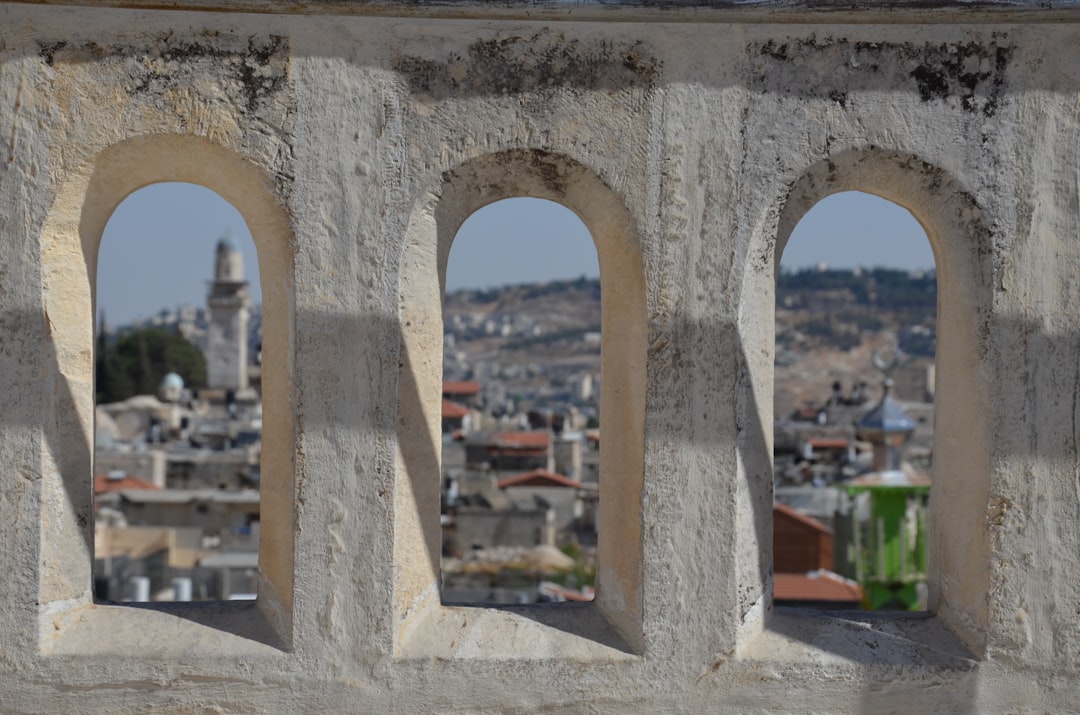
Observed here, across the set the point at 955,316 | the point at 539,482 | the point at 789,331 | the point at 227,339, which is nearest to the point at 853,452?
the point at 539,482

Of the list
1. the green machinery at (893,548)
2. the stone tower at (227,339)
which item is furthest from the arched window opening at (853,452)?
the stone tower at (227,339)

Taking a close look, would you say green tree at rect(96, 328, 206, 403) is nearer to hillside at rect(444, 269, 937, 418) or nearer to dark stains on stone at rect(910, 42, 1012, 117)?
hillside at rect(444, 269, 937, 418)

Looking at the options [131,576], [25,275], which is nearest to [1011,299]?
[25,275]

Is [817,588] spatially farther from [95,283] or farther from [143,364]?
[143,364]

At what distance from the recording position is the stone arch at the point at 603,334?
424 cm

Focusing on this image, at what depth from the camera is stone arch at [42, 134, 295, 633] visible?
13.7 ft

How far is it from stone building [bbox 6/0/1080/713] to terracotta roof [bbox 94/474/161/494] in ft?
90.3

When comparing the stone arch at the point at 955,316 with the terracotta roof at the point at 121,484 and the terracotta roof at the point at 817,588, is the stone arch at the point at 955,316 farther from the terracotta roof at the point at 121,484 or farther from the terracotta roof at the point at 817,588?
the terracotta roof at the point at 121,484

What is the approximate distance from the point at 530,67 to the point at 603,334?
2.90 ft

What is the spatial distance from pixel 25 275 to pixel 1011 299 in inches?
119

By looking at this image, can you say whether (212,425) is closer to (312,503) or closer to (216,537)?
(216,537)

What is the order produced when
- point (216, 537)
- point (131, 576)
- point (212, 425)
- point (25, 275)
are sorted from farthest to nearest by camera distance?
point (212, 425), point (216, 537), point (131, 576), point (25, 275)

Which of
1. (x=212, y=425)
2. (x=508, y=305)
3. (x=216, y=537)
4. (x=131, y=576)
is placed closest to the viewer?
(x=131, y=576)

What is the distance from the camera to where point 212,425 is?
5166cm
